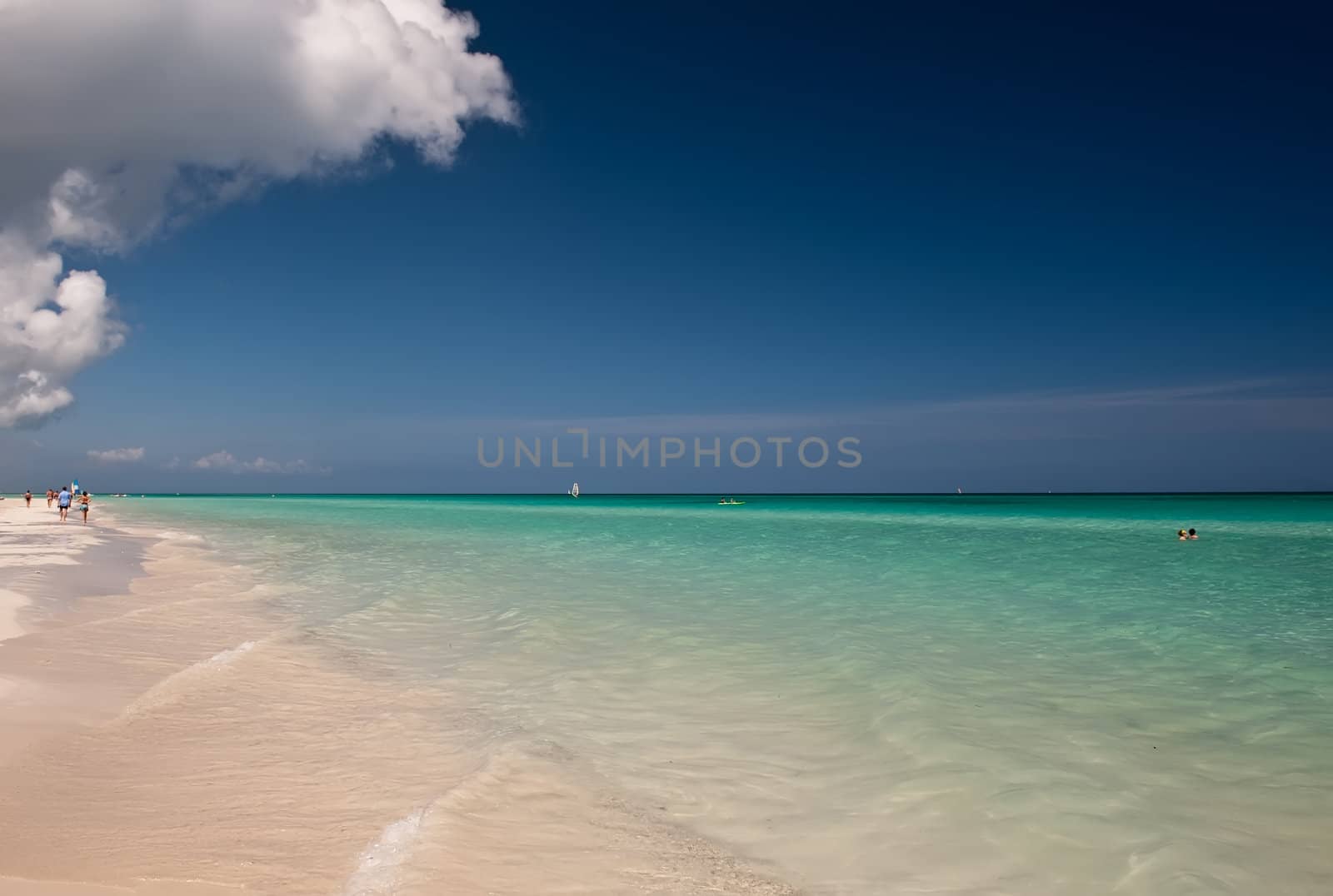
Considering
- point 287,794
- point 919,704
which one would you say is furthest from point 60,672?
point 919,704

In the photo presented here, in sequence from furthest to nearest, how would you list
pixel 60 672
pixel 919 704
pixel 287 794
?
pixel 60 672 → pixel 919 704 → pixel 287 794

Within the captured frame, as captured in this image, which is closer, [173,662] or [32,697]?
[32,697]

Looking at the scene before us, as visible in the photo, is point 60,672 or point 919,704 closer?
point 919,704

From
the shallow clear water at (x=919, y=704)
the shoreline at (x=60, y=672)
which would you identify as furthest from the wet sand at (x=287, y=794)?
the shallow clear water at (x=919, y=704)

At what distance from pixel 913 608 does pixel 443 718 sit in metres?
8.39

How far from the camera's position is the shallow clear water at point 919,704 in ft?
13.8

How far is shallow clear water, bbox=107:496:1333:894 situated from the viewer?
4.20m

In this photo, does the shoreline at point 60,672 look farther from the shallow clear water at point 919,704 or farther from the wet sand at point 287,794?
the shallow clear water at point 919,704

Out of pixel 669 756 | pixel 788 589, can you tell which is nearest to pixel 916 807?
pixel 669 756

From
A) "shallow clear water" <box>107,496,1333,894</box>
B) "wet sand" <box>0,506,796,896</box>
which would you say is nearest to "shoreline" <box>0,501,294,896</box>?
"wet sand" <box>0,506,796,896</box>

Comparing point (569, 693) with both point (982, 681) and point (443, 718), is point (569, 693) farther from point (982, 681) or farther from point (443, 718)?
point (982, 681)

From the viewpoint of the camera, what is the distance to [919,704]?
678 centimetres

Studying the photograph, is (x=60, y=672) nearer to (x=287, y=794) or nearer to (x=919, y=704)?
(x=287, y=794)

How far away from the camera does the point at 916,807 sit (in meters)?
4.65
